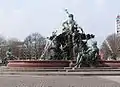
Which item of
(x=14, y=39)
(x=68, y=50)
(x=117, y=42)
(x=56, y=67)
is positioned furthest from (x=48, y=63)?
(x=14, y=39)

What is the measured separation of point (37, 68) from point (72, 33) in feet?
30.5

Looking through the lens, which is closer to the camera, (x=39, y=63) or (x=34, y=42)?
(x=39, y=63)

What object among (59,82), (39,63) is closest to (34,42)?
(39,63)

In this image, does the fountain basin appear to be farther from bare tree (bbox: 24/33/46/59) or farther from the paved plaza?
bare tree (bbox: 24/33/46/59)

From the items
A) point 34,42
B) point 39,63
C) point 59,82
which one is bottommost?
point 59,82

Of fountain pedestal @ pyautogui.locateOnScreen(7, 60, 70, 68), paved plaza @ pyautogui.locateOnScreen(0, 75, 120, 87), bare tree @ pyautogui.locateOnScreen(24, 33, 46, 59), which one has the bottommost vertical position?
paved plaza @ pyautogui.locateOnScreen(0, 75, 120, 87)

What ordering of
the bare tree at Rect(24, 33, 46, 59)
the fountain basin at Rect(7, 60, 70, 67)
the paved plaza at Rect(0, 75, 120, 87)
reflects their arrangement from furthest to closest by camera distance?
the bare tree at Rect(24, 33, 46, 59) < the fountain basin at Rect(7, 60, 70, 67) < the paved plaza at Rect(0, 75, 120, 87)

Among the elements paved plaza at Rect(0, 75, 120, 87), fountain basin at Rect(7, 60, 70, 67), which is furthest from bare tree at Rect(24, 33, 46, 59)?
paved plaza at Rect(0, 75, 120, 87)

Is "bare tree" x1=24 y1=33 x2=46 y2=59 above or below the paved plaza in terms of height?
above

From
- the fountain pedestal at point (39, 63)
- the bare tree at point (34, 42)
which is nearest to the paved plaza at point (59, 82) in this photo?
the fountain pedestal at point (39, 63)

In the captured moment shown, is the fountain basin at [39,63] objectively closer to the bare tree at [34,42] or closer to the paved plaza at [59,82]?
the paved plaza at [59,82]

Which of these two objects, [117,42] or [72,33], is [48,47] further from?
[117,42]

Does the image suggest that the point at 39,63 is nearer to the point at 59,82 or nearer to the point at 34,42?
the point at 59,82

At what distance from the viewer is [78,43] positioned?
37.8 m
